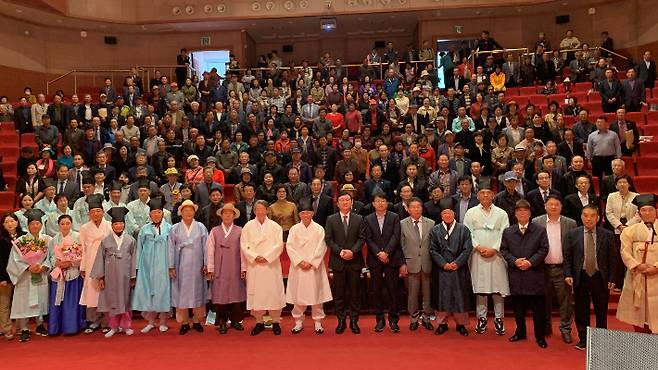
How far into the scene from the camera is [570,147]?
31.8 ft

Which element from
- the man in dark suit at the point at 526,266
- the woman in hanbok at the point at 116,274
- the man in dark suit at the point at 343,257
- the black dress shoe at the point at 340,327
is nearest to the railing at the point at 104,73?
the woman in hanbok at the point at 116,274

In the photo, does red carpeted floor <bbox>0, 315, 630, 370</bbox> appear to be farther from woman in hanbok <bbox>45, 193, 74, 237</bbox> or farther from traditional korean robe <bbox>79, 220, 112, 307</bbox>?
woman in hanbok <bbox>45, 193, 74, 237</bbox>

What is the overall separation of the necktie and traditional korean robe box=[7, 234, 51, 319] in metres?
5.82

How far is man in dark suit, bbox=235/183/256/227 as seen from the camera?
7.79 meters

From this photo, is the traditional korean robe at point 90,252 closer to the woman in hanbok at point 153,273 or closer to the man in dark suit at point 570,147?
the woman in hanbok at point 153,273

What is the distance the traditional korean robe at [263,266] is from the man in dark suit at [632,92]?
27.1ft

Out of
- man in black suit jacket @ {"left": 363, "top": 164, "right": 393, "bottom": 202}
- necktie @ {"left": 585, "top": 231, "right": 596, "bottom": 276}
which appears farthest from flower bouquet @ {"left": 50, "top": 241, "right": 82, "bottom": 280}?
necktie @ {"left": 585, "top": 231, "right": 596, "bottom": 276}

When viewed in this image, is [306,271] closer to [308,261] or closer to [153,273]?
[308,261]

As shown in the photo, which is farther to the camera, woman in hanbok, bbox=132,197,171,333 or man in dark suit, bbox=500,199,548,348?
woman in hanbok, bbox=132,197,171,333

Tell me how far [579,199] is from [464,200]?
139cm

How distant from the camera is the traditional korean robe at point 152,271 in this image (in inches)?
270

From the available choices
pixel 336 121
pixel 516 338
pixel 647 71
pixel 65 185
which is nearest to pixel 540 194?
pixel 516 338

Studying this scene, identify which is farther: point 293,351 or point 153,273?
point 153,273

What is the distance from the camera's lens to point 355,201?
8.28m
